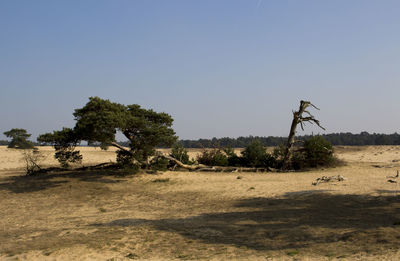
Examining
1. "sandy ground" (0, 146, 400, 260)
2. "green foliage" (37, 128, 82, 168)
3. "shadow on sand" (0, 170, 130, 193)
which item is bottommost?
"sandy ground" (0, 146, 400, 260)

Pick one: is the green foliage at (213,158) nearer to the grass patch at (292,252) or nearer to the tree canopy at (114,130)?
the tree canopy at (114,130)

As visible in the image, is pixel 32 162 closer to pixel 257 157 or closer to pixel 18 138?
pixel 257 157

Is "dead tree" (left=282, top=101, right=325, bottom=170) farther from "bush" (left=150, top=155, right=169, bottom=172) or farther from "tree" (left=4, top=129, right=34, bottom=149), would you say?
"tree" (left=4, top=129, right=34, bottom=149)

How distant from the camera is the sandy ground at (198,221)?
6.51 meters

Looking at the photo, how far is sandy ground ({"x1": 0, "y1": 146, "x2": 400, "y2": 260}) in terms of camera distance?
6.51 m

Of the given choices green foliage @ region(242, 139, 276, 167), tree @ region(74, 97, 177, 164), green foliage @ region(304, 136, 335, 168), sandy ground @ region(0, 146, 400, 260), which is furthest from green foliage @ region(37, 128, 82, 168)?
green foliage @ region(304, 136, 335, 168)

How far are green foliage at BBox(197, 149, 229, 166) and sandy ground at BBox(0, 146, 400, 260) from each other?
22.4 ft


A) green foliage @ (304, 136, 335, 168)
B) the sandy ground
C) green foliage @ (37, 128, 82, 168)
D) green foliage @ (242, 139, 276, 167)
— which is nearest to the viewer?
the sandy ground

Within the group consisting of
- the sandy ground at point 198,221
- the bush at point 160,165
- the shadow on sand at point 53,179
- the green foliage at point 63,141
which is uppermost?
the green foliage at point 63,141

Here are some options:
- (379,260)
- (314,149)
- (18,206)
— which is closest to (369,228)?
(379,260)

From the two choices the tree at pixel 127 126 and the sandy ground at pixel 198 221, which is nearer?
the sandy ground at pixel 198 221

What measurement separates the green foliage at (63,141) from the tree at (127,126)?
2.37 ft

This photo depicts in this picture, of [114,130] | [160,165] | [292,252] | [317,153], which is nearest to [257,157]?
[317,153]

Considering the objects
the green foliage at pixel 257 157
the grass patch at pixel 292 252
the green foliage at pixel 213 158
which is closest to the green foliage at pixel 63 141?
the green foliage at pixel 213 158
